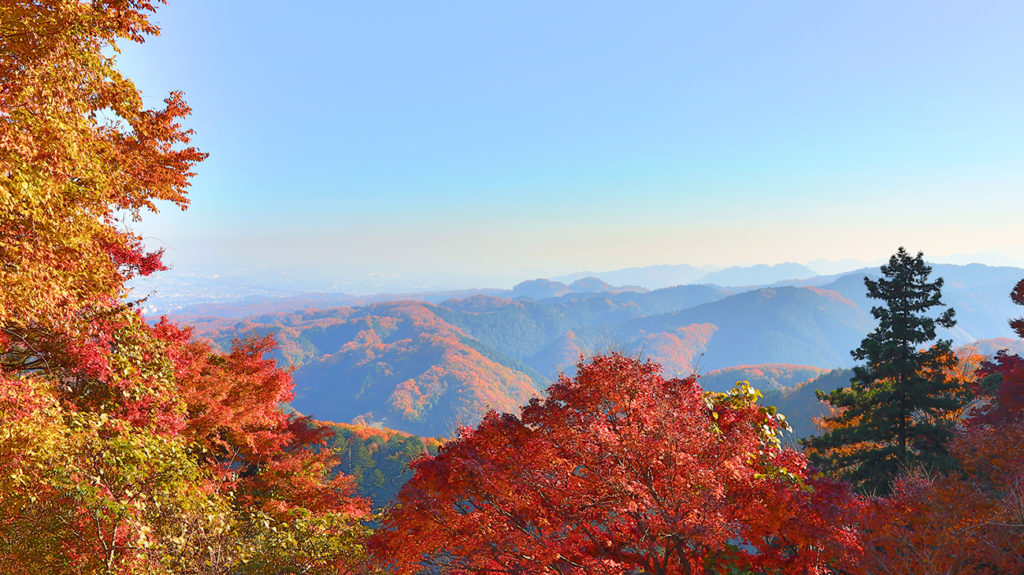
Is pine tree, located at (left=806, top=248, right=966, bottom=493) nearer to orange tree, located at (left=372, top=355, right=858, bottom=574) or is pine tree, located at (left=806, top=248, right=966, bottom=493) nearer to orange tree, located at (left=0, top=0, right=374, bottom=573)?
orange tree, located at (left=372, top=355, right=858, bottom=574)

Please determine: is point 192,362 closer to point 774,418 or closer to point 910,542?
point 774,418

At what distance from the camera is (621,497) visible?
562 cm

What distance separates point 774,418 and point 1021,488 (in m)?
4.99

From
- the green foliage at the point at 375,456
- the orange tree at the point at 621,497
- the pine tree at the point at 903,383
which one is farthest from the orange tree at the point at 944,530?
the green foliage at the point at 375,456

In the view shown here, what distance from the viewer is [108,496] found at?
5613 millimetres

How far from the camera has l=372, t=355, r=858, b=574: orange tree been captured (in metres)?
5.55

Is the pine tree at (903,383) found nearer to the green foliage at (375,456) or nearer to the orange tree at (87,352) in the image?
the orange tree at (87,352)

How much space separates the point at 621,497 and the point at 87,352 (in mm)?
9649

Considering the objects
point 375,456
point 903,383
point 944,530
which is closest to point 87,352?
point 944,530

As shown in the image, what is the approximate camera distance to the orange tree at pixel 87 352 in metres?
5.78

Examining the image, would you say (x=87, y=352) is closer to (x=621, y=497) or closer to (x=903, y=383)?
(x=621, y=497)

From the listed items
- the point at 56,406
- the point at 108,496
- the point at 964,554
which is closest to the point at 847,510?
the point at 964,554

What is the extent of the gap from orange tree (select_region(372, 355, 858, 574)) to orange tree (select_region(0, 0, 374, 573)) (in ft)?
9.43

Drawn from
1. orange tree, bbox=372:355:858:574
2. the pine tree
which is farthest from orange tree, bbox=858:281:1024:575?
the pine tree
